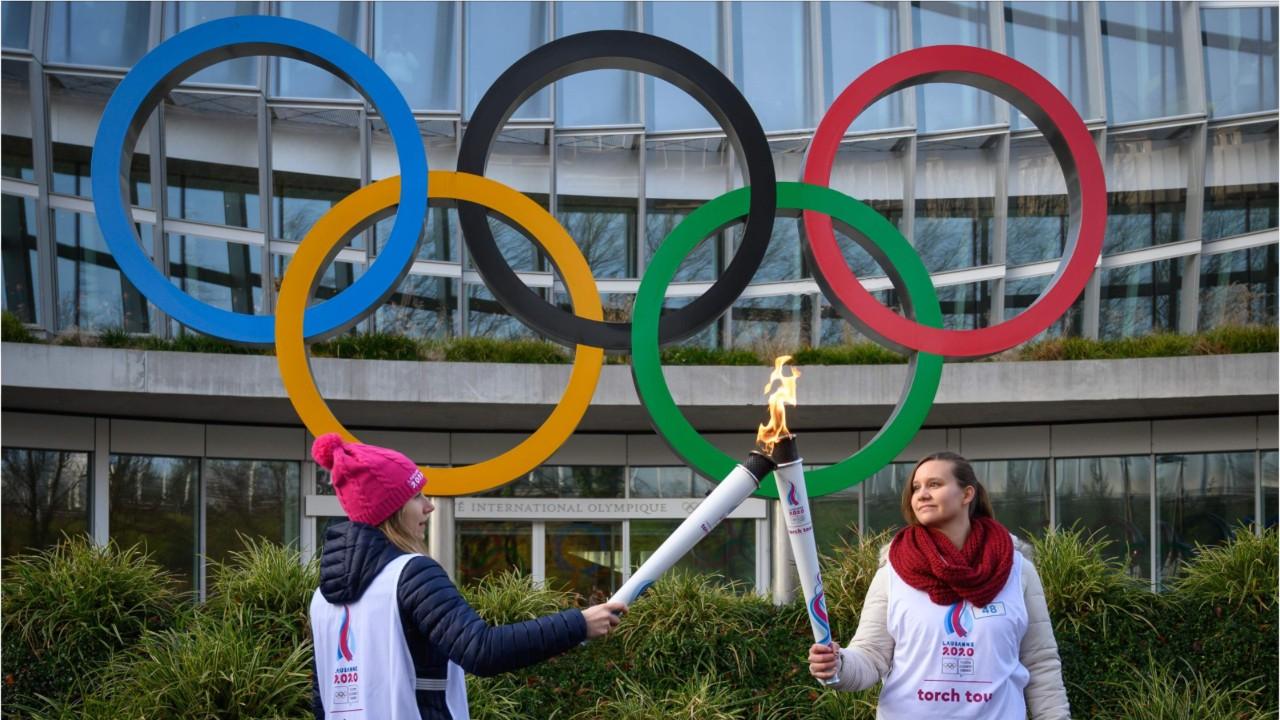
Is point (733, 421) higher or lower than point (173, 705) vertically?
higher

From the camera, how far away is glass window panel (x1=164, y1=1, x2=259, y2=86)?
17812 millimetres

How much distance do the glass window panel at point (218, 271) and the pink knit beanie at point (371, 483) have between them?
1521cm

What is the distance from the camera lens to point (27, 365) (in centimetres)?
1370

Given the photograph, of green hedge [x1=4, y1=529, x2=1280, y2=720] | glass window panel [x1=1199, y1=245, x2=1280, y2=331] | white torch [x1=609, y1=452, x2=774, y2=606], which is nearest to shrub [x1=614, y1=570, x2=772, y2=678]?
green hedge [x1=4, y1=529, x2=1280, y2=720]

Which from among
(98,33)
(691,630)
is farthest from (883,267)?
(98,33)

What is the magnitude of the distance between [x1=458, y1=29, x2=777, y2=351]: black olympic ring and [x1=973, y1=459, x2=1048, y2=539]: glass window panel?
10.9 metres

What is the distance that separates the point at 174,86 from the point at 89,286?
379 inches

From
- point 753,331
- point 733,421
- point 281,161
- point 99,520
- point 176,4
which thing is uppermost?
point 176,4

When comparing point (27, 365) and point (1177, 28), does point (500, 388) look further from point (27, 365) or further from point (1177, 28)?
point (1177, 28)

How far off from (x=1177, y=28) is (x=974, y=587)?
18.7 meters

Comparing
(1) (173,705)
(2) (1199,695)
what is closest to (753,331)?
(2) (1199,695)

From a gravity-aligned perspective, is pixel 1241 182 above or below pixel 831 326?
above

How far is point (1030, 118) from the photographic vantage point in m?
8.92

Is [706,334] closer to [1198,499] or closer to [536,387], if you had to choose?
[536,387]
